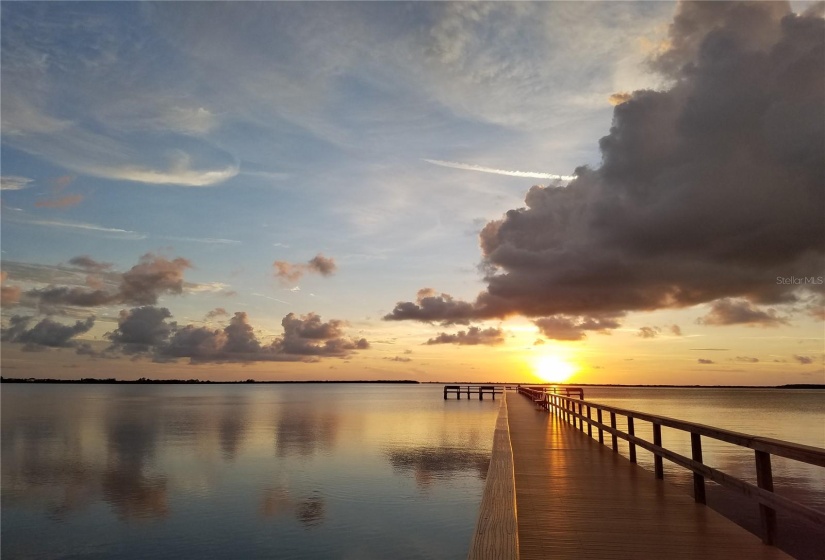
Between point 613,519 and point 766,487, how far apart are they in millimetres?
1860

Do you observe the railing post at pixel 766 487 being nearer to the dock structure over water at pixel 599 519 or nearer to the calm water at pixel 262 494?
the dock structure over water at pixel 599 519

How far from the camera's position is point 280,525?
1611 cm

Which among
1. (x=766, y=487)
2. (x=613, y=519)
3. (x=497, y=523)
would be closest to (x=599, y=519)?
(x=613, y=519)

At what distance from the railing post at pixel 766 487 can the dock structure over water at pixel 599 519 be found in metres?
0.03

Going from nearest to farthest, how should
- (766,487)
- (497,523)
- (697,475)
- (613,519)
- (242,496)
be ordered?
(497,523)
(766,487)
(613,519)
(697,475)
(242,496)

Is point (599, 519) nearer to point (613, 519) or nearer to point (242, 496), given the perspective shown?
point (613, 519)

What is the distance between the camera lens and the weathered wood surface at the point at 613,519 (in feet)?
18.7

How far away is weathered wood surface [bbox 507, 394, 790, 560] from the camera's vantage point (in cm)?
571

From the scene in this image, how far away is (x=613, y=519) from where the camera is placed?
6.98m

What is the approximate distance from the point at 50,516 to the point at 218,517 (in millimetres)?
5128

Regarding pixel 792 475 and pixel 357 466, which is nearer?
pixel 792 475

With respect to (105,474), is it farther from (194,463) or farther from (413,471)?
(413,471)

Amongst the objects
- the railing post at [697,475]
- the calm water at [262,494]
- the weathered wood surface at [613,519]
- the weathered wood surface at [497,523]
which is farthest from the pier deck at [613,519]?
the calm water at [262,494]

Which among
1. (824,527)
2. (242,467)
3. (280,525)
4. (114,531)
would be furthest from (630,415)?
(242,467)
